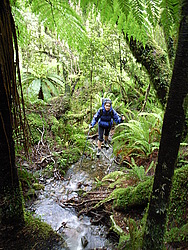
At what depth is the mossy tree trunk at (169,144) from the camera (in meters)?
0.78

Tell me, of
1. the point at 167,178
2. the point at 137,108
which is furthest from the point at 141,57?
the point at 137,108

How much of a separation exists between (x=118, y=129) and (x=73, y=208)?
3.15m

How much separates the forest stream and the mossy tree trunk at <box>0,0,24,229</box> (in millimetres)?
827

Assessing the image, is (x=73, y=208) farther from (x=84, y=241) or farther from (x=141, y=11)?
(x=141, y=11)

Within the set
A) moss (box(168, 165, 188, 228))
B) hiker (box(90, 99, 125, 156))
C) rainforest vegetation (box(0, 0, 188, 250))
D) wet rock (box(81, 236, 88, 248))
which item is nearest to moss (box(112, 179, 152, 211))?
rainforest vegetation (box(0, 0, 188, 250))

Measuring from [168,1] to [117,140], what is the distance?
4449mm

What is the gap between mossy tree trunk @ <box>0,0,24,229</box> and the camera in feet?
3.36

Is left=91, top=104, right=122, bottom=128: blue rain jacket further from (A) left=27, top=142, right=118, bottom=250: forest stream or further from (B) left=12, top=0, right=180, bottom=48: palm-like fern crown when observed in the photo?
(B) left=12, top=0, right=180, bottom=48: palm-like fern crown

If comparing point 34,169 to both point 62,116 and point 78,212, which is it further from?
point 62,116

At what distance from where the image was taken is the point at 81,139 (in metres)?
5.95

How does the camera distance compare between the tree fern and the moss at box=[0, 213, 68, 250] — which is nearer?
the moss at box=[0, 213, 68, 250]

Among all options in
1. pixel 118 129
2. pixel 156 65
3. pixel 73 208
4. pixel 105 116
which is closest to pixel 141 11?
pixel 156 65

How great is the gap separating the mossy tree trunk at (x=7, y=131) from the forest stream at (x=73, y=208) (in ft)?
2.71

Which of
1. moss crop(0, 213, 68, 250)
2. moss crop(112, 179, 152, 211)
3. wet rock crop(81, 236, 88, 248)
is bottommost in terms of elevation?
wet rock crop(81, 236, 88, 248)
